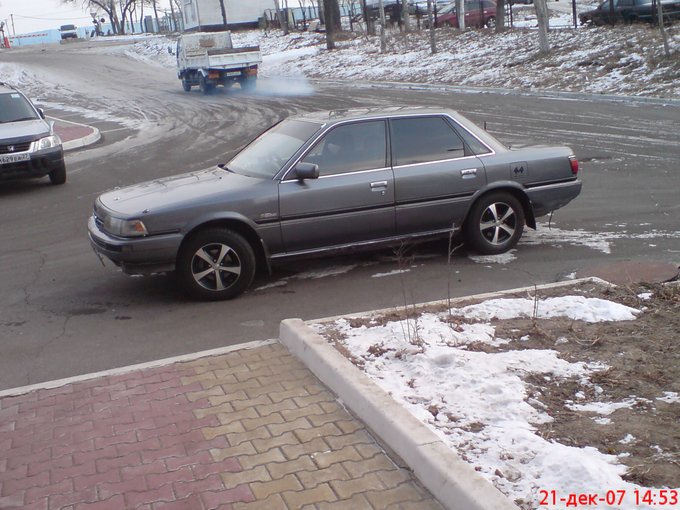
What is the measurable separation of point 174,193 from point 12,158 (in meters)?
7.43

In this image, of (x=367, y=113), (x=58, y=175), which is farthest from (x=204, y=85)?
(x=367, y=113)

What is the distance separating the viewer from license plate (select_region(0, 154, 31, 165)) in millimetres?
13273

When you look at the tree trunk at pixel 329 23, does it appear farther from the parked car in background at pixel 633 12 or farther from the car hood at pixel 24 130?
the car hood at pixel 24 130

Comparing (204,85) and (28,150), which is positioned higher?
(204,85)

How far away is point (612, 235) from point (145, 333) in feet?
16.7

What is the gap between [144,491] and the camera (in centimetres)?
379

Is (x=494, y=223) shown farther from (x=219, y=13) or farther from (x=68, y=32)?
(x=68, y=32)

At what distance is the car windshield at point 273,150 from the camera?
24.7 ft

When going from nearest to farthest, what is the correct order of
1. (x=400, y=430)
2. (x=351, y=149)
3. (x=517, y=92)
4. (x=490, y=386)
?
1. (x=400, y=430)
2. (x=490, y=386)
3. (x=351, y=149)
4. (x=517, y=92)

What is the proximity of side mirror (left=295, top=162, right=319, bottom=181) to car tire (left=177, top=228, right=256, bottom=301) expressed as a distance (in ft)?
2.50

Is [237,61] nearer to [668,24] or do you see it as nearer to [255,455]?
[668,24]

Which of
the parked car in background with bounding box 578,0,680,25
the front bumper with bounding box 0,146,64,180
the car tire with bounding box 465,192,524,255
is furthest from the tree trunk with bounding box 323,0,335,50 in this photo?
the car tire with bounding box 465,192,524,255

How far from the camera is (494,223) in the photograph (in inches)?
318

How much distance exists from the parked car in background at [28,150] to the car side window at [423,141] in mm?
7959
